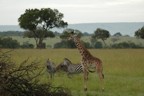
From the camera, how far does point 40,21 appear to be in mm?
67750

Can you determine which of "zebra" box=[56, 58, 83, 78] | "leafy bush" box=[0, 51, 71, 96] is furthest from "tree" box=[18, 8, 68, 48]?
"leafy bush" box=[0, 51, 71, 96]

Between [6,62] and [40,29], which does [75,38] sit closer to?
[6,62]

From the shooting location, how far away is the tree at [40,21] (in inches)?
2638

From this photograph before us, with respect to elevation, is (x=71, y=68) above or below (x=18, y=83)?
below

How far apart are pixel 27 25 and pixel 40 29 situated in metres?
2.04

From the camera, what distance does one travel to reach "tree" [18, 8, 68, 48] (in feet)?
220

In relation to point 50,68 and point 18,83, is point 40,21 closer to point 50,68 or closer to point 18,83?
point 50,68

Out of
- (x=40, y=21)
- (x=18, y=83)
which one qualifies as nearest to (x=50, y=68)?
(x=18, y=83)

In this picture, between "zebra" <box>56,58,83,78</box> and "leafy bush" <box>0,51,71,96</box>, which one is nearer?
"leafy bush" <box>0,51,71,96</box>

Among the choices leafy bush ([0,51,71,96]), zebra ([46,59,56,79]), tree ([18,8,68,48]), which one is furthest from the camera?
tree ([18,8,68,48])

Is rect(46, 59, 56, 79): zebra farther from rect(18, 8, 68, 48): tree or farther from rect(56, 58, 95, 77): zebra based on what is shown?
rect(18, 8, 68, 48): tree

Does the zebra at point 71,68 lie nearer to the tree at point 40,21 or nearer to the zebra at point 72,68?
the zebra at point 72,68

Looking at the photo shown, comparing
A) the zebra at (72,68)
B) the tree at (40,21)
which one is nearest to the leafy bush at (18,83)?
the zebra at (72,68)

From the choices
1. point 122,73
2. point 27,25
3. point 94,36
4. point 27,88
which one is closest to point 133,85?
point 122,73
